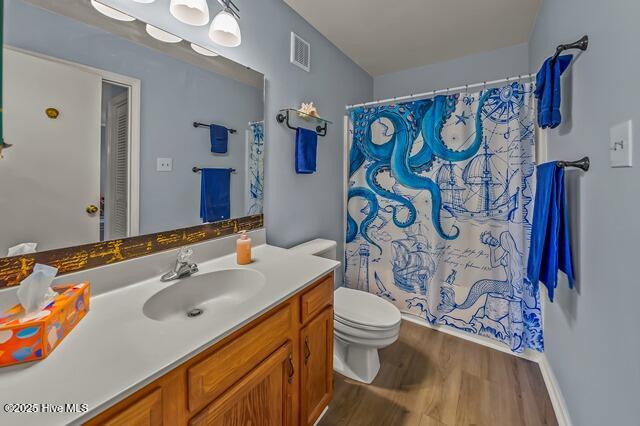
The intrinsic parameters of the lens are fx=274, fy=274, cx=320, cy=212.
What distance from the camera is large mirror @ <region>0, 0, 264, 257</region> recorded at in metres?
0.86

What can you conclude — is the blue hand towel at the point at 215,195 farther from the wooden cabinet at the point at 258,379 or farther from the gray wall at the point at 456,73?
the gray wall at the point at 456,73

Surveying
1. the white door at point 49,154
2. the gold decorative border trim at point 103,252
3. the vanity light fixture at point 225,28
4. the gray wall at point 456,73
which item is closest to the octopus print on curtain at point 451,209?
the gray wall at point 456,73

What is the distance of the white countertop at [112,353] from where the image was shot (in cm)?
54

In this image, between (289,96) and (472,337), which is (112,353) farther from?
(472,337)

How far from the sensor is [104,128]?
1.03 meters

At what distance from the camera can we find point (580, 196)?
1225 mm

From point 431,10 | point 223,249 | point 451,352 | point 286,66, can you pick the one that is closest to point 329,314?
point 223,249

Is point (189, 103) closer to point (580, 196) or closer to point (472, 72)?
point (580, 196)

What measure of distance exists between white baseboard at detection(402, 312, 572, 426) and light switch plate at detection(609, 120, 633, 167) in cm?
129

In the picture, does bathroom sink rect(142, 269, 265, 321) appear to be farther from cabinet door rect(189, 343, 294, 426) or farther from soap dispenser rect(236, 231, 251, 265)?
cabinet door rect(189, 343, 294, 426)

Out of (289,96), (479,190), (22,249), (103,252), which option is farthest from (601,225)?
(22,249)

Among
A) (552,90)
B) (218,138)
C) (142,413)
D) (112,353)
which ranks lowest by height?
(142,413)

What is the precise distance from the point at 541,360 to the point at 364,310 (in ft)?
4.12

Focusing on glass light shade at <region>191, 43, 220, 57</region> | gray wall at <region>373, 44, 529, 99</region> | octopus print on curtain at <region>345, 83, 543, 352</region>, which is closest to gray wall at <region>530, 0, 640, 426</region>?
Result: octopus print on curtain at <region>345, 83, 543, 352</region>
